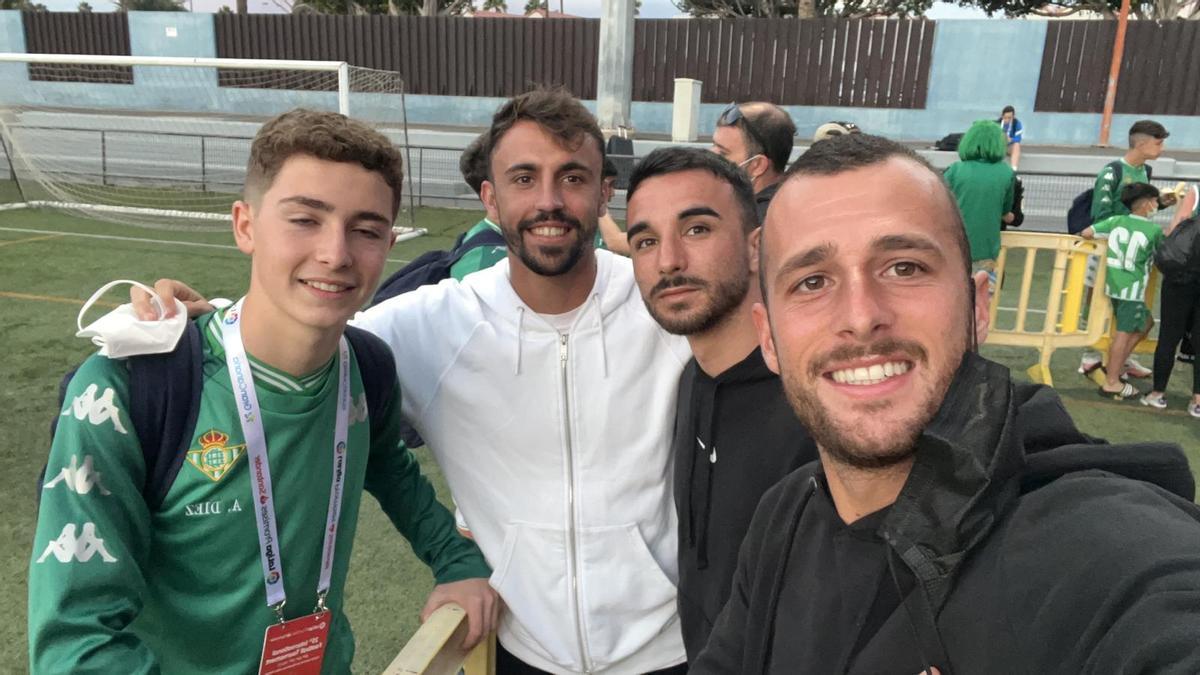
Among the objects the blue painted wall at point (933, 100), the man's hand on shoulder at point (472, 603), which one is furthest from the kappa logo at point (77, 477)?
the blue painted wall at point (933, 100)

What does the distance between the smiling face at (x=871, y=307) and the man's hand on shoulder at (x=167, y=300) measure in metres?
1.16

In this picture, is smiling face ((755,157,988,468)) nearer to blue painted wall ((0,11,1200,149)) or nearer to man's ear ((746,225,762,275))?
man's ear ((746,225,762,275))

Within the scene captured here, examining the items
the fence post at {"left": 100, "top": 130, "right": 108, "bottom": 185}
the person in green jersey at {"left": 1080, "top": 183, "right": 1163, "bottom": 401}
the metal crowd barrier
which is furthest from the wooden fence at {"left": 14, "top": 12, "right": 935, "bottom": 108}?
the person in green jersey at {"left": 1080, "top": 183, "right": 1163, "bottom": 401}

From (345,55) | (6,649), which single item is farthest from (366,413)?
(345,55)

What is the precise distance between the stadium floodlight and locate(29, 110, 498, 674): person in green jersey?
882 cm

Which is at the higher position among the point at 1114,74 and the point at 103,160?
the point at 1114,74

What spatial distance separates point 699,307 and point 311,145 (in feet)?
3.09

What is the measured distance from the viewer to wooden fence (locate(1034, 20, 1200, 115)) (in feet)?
57.9

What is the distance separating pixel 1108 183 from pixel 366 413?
7.02 meters

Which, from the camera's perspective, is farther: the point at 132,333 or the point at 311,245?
the point at 311,245

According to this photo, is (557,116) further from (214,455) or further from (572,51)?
(572,51)

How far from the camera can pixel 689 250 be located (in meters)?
2.00

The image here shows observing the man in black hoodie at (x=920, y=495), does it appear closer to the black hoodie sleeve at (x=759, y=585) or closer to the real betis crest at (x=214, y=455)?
the black hoodie sleeve at (x=759, y=585)

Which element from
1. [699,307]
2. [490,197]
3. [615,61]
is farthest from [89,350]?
[615,61]
